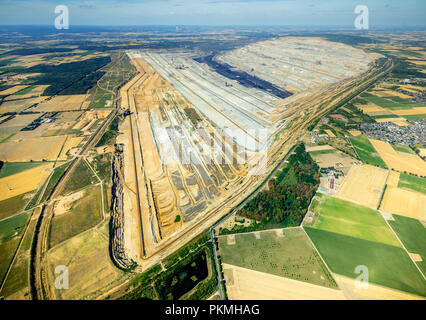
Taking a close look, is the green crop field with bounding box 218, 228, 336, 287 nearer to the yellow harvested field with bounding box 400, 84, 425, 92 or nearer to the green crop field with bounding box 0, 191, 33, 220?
the green crop field with bounding box 0, 191, 33, 220

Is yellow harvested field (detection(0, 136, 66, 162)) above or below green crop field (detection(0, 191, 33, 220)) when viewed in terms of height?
above

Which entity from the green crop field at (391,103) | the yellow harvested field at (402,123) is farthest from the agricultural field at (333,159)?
the green crop field at (391,103)

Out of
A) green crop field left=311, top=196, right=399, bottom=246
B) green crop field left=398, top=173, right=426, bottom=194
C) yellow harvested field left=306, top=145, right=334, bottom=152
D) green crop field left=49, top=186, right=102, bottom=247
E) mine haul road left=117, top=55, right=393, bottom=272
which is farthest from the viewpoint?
yellow harvested field left=306, top=145, right=334, bottom=152

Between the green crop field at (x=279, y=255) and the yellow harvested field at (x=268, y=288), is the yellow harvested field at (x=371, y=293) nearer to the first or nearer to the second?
the yellow harvested field at (x=268, y=288)

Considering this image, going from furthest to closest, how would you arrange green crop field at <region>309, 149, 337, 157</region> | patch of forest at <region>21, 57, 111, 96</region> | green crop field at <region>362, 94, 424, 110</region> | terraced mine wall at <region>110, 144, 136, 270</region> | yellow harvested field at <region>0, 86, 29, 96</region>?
patch of forest at <region>21, 57, 111, 96</region> < yellow harvested field at <region>0, 86, 29, 96</region> < green crop field at <region>362, 94, 424, 110</region> < green crop field at <region>309, 149, 337, 157</region> < terraced mine wall at <region>110, 144, 136, 270</region>

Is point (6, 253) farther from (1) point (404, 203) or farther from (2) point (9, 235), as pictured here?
(1) point (404, 203)

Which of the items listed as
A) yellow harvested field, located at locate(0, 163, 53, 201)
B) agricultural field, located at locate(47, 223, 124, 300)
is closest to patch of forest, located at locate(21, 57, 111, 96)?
yellow harvested field, located at locate(0, 163, 53, 201)

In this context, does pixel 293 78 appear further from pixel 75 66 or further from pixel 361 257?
pixel 75 66

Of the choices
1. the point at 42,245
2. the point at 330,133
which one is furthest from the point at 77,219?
the point at 330,133
